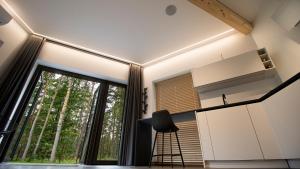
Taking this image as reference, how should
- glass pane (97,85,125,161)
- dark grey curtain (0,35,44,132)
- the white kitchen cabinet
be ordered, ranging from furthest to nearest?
glass pane (97,85,125,161), dark grey curtain (0,35,44,132), the white kitchen cabinet

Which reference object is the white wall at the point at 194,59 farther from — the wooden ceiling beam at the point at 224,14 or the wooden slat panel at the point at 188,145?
the wooden slat panel at the point at 188,145

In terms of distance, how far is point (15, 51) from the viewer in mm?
2816

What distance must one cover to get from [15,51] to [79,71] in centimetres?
116

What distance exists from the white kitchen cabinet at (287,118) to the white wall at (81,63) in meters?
3.09

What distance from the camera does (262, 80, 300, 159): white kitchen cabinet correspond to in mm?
1374

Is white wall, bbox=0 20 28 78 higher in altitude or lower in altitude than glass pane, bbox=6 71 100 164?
higher

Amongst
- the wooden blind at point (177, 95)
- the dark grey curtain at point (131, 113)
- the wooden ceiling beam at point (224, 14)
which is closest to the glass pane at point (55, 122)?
the dark grey curtain at point (131, 113)

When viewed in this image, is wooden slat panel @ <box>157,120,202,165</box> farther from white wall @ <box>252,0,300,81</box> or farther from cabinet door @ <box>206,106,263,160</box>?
white wall @ <box>252,0,300,81</box>

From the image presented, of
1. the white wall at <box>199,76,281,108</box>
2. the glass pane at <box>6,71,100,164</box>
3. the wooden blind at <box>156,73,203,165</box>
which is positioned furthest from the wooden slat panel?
the glass pane at <box>6,71,100,164</box>

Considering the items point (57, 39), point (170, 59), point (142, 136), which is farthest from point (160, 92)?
point (57, 39)

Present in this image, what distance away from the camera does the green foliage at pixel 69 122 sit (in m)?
2.79

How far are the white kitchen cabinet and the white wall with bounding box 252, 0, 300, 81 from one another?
0.85 metres

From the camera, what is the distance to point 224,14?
263 cm

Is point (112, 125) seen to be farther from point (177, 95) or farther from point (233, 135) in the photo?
A: point (233, 135)
